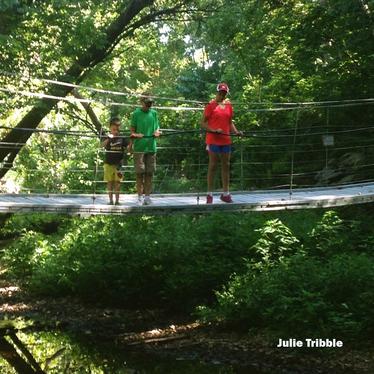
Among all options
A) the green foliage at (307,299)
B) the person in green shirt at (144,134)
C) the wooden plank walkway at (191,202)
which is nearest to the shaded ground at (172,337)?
the green foliage at (307,299)

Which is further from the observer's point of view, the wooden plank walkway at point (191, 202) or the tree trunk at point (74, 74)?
the tree trunk at point (74, 74)

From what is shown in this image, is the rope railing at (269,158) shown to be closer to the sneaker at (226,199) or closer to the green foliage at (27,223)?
the sneaker at (226,199)

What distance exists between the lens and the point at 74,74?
7562mm

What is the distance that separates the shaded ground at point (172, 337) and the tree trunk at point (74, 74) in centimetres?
177

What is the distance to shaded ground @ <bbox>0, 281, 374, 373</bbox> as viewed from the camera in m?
4.71

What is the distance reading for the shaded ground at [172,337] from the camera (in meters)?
4.71

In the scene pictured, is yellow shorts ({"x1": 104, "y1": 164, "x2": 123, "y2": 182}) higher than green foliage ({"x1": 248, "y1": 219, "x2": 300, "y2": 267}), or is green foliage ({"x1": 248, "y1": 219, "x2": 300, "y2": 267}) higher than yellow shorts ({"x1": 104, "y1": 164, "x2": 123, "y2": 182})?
yellow shorts ({"x1": 104, "y1": 164, "x2": 123, "y2": 182})

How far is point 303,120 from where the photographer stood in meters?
8.77

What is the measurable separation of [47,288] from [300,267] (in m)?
3.29

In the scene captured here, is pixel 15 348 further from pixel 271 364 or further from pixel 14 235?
pixel 14 235

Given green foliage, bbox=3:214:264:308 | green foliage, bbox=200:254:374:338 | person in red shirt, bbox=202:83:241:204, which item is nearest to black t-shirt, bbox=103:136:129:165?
person in red shirt, bbox=202:83:241:204

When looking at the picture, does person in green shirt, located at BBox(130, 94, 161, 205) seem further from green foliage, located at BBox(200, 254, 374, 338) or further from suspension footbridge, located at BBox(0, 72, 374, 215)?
green foliage, located at BBox(200, 254, 374, 338)

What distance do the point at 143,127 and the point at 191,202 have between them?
2.84ft

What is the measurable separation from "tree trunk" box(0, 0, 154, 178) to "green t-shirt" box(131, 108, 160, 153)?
6.16 ft
